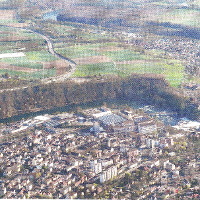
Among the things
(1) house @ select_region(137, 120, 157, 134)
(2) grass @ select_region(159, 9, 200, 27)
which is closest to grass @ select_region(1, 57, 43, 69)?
(1) house @ select_region(137, 120, 157, 134)

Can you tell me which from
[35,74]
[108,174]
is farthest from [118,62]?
[108,174]

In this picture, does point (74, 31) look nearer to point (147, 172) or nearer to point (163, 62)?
point (163, 62)

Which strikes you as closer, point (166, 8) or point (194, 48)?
point (194, 48)

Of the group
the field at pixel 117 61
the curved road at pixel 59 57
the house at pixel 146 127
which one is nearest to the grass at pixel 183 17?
the field at pixel 117 61

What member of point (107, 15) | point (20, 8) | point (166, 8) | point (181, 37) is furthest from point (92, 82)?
point (20, 8)

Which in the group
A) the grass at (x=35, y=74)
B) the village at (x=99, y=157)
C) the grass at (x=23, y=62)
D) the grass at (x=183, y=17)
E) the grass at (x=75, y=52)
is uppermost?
the grass at (x=183, y=17)

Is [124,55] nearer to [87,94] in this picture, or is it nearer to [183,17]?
[87,94]

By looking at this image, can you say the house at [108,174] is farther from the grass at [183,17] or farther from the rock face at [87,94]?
the grass at [183,17]
